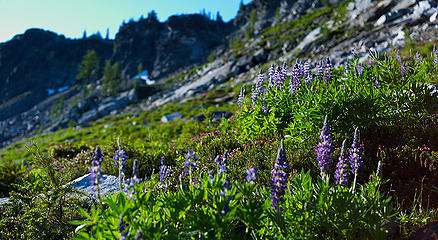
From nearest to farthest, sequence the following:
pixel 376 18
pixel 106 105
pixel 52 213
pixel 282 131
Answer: pixel 52 213 < pixel 282 131 < pixel 376 18 < pixel 106 105

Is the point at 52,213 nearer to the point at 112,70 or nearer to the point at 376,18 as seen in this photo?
the point at 376,18

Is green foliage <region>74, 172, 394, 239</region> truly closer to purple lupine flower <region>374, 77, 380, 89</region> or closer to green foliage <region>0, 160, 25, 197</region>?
purple lupine flower <region>374, 77, 380, 89</region>

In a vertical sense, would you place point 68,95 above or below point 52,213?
above

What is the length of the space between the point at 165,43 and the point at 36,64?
8813cm

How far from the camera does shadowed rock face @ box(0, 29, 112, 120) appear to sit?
152 metres

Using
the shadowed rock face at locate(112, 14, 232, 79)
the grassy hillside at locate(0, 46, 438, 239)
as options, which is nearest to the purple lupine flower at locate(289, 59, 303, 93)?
the grassy hillside at locate(0, 46, 438, 239)

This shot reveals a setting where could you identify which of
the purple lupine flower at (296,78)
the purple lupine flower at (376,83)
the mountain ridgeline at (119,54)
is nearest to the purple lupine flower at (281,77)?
the purple lupine flower at (296,78)

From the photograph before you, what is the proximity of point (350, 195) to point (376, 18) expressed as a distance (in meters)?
45.3

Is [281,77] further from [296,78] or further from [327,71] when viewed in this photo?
[327,71]

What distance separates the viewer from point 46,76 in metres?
162

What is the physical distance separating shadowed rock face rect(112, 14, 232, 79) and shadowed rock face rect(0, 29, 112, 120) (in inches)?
1096

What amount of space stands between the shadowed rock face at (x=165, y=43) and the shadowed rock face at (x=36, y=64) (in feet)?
91.3

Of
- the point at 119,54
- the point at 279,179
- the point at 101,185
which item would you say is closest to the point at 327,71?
the point at 279,179

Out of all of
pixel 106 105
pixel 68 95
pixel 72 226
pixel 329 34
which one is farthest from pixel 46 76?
pixel 72 226
